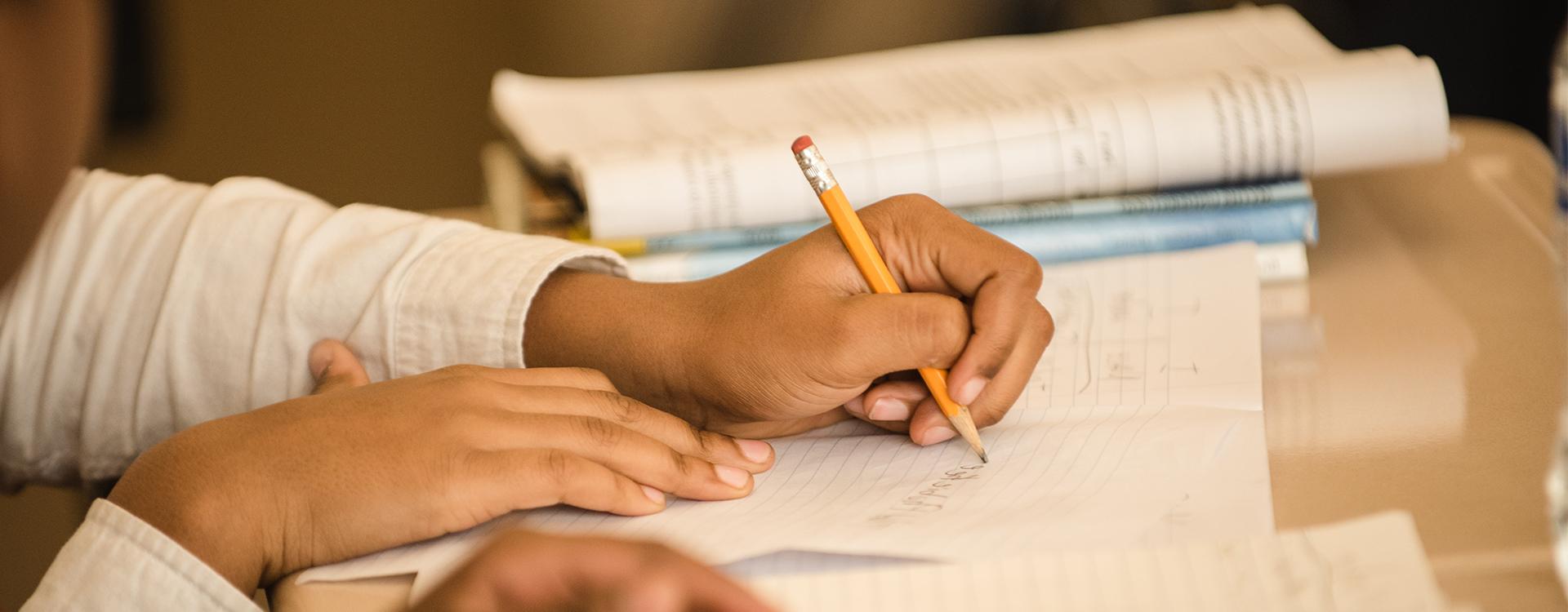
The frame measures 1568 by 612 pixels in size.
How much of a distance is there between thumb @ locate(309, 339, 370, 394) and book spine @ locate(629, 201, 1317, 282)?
7.0 inches

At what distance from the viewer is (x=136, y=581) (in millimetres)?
507

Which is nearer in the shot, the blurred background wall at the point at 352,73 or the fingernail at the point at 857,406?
the fingernail at the point at 857,406

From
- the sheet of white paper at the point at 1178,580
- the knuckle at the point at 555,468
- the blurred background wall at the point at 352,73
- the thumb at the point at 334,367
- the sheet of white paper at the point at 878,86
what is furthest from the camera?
the blurred background wall at the point at 352,73

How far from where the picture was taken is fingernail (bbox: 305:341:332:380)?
0.69 metres

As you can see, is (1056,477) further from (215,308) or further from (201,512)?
(215,308)

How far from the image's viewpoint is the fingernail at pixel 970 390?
0.60m

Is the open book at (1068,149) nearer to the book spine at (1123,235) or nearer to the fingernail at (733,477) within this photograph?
the book spine at (1123,235)

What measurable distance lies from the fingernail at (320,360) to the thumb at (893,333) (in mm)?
277

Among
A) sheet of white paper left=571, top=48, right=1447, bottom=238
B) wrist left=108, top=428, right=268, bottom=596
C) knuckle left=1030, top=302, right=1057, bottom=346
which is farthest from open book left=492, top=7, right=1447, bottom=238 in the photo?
wrist left=108, top=428, right=268, bottom=596

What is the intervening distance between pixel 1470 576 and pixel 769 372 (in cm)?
29

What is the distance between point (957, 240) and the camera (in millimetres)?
634

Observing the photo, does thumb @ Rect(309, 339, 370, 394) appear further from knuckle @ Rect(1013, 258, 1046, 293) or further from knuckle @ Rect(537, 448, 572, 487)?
knuckle @ Rect(1013, 258, 1046, 293)

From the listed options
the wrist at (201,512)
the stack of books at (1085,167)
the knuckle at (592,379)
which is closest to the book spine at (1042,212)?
the stack of books at (1085,167)

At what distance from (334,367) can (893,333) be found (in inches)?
11.5
